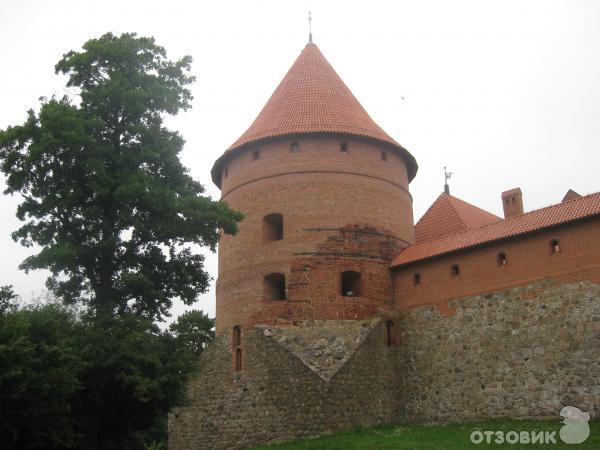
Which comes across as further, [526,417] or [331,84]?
[331,84]

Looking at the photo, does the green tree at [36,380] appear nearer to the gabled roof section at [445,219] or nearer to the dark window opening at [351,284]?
the dark window opening at [351,284]

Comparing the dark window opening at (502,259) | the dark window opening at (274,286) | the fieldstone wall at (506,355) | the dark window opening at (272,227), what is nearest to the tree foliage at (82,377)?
the dark window opening at (274,286)

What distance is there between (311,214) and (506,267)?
15.1 feet

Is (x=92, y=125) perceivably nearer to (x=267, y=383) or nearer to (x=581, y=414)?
(x=267, y=383)

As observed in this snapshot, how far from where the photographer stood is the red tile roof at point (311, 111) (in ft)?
57.9

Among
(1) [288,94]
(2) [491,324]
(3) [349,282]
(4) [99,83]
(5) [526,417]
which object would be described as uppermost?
(1) [288,94]

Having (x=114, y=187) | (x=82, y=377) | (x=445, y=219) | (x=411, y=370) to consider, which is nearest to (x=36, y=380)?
(x=82, y=377)

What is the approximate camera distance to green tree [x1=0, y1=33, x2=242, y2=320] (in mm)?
12594

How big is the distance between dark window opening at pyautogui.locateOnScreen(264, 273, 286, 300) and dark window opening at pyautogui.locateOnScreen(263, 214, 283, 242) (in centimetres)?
95

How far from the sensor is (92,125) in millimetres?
12758

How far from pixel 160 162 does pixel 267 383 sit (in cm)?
536

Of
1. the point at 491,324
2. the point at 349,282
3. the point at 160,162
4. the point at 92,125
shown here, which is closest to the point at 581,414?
the point at 491,324

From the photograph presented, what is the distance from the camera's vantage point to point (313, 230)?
1670 cm

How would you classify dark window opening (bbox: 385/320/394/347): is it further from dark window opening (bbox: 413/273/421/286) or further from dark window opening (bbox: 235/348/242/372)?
dark window opening (bbox: 235/348/242/372)
